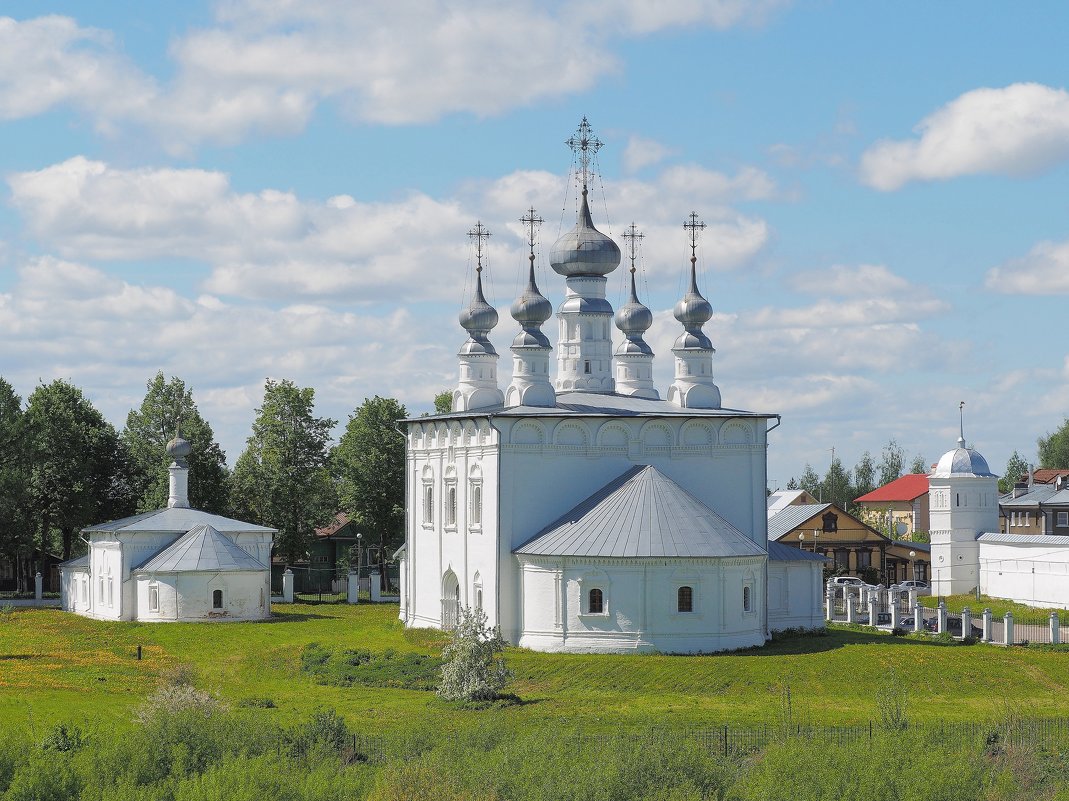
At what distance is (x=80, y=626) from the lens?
45.0m

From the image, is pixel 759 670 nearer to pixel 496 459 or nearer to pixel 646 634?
pixel 646 634

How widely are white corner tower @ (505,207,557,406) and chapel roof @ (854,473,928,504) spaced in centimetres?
4857

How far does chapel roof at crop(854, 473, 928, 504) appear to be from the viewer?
3413 inches

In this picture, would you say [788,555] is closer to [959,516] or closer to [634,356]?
[634,356]

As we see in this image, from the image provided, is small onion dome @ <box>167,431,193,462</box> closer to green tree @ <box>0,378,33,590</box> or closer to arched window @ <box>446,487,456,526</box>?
green tree @ <box>0,378,33,590</box>

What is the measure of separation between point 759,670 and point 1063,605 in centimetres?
1935

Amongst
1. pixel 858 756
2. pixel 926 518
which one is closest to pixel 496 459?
pixel 858 756

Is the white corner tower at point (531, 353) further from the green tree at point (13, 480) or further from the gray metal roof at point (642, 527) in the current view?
the green tree at point (13, 480)

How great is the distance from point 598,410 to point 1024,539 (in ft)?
66.7

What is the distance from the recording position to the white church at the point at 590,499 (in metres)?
35.7

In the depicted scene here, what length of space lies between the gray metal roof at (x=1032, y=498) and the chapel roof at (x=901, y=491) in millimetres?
18639

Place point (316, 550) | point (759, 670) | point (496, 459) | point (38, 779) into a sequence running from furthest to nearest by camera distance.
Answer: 1. point (316, 550)
2. point (496, 459)
3. point (759, 670)
4. point (38, 779)

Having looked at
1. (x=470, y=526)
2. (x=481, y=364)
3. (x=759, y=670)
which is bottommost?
(x=759, y=670)

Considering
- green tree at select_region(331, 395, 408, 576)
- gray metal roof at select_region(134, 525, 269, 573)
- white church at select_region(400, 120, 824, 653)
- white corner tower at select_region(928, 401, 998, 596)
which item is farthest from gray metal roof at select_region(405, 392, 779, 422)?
green tree at select_region(331, 395, 408, 576)
